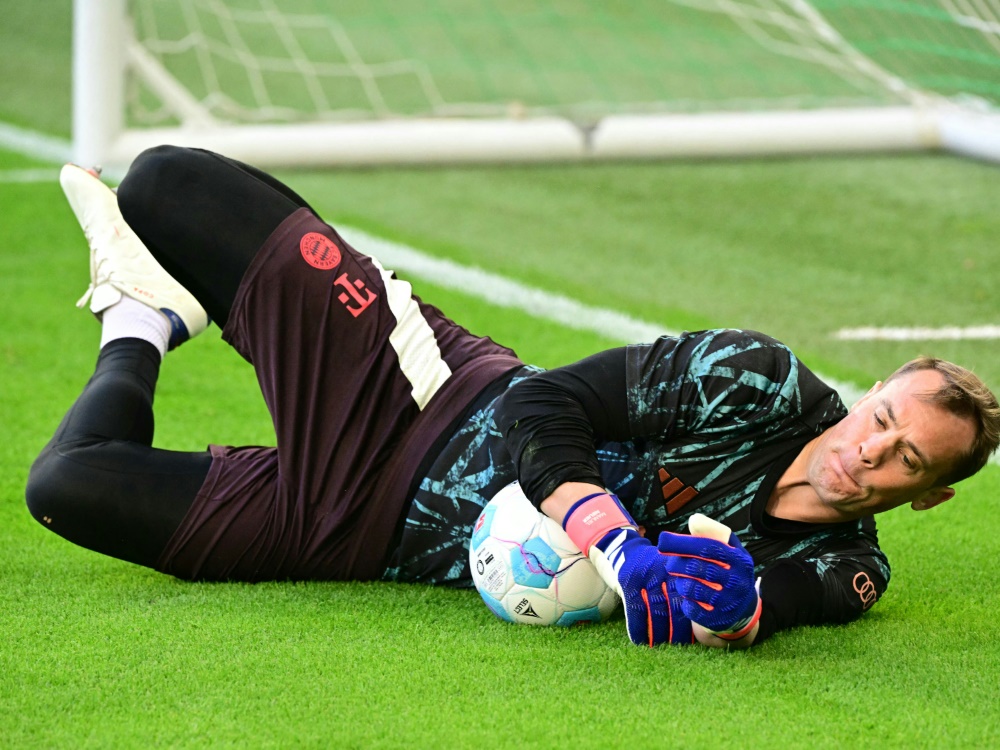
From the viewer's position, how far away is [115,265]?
3.24m

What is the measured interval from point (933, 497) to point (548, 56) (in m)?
7.60

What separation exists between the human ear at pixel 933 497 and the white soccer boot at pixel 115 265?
1.84 meters

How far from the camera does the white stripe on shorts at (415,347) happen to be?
2666 mm

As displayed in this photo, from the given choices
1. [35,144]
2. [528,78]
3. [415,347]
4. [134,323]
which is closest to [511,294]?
[134,323]

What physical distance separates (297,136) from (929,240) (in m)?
3.00

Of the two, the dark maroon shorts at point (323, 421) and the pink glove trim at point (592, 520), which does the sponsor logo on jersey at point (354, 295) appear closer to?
the dark maroon shorts at point (323, 421)

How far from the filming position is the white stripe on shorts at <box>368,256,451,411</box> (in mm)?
2666

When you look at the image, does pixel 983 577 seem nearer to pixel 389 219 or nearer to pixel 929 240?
pixel 929 240

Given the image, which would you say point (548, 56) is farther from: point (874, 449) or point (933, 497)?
point (874, 449)

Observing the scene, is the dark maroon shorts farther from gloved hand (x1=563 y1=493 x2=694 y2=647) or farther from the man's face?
the man's face

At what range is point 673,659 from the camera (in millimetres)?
2217

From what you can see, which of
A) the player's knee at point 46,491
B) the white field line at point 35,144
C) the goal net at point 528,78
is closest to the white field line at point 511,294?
the goal net at point 528,78

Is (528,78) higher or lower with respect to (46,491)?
lower

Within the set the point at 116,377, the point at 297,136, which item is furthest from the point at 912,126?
the point at 116,377
